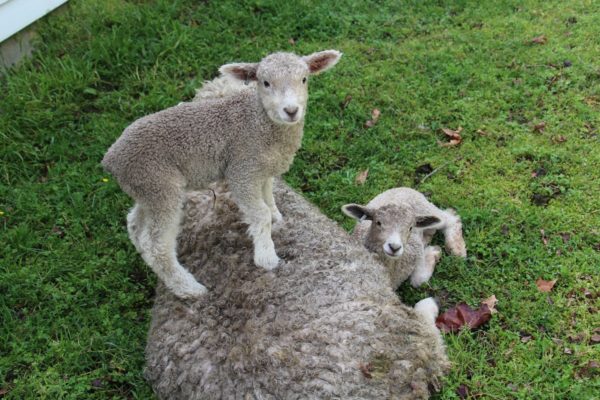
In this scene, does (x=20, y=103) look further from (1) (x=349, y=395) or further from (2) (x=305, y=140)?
(1) (x=349, y=395)

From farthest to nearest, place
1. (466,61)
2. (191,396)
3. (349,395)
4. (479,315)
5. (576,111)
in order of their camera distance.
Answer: (466,61) < (576,111) < (479,315) < (191,396) < (349,395)

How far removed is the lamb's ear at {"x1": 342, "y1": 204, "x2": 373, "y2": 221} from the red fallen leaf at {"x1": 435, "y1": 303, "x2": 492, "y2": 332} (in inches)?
34.9

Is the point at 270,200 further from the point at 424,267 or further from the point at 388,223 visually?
the point at 424,267

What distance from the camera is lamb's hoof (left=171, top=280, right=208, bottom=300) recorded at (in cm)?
390

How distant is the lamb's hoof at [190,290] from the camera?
390cm

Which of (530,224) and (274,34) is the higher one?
(274,34)

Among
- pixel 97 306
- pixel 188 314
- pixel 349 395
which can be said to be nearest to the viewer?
pixel 349 395

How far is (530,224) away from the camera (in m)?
4.95

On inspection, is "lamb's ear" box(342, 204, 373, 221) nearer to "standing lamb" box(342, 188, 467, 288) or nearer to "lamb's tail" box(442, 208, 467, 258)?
"standing lamb" box(342, 188, 467, 288)

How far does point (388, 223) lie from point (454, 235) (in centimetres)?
72

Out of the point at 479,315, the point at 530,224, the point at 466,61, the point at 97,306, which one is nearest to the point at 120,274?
the point at 97,306

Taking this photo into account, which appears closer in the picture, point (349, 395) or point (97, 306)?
point (349, 395)

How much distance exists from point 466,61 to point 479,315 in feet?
10.7

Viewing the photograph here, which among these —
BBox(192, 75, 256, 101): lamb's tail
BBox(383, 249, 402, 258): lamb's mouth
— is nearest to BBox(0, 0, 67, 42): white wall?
BBox(192, 75, 256, 101): lamb's tail
